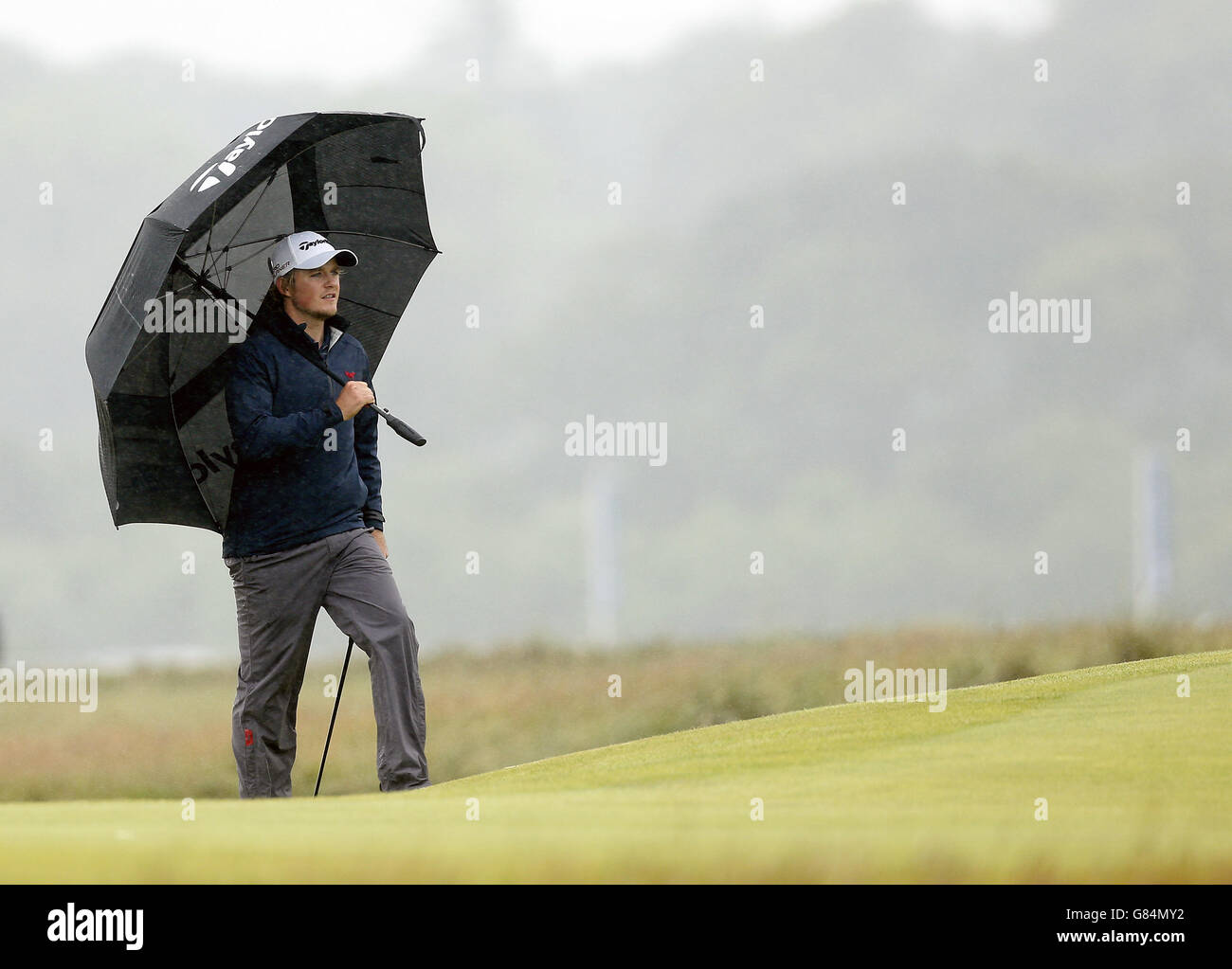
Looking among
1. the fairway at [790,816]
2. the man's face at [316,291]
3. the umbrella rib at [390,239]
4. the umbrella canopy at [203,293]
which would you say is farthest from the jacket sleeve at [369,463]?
the fairway at [790,816]

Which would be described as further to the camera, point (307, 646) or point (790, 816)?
point (307, 646)

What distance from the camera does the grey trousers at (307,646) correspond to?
4934 millimetres

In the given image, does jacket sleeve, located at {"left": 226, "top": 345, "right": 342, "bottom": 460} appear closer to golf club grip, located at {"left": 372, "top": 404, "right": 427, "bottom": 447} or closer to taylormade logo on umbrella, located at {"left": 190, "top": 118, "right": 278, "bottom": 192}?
golf club grip, located at {"left": 372, "top": 404, "right": 427, "bottom": 447}

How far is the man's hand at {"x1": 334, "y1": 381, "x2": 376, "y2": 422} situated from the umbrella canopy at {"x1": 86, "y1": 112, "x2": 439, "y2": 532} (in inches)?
17.1

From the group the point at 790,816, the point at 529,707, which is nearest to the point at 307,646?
the point at 790,816

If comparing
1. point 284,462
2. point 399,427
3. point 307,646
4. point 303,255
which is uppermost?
point 303,255

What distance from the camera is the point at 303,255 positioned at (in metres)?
5.11

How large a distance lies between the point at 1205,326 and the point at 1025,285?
964 cm

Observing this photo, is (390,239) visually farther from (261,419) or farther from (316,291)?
(261,419)

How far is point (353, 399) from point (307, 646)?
2.70 ft

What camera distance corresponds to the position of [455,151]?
10988 cm

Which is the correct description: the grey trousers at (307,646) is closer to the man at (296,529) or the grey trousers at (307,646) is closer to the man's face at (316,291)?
the man at (296,529)

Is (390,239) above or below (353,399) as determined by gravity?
above
